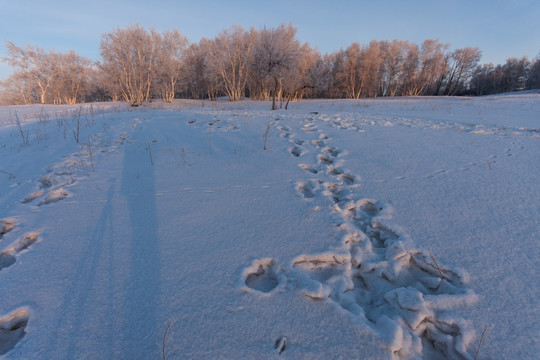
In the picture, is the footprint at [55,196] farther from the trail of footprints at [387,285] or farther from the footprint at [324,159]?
the footprint at [324,159]

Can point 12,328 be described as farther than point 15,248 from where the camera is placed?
No

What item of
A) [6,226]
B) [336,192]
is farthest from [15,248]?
[336,192]

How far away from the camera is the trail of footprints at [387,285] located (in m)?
1.17

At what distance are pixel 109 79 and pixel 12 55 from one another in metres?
9.75

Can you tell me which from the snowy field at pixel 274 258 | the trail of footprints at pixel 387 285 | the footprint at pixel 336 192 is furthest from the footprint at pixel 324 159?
the trail of footprints at pixel 387 285

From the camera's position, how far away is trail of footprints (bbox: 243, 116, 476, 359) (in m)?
1.17

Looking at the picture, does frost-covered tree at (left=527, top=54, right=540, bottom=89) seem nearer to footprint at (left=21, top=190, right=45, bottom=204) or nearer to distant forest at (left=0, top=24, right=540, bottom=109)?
distant forest at (left=0, top=24, right=540, bottom=109)

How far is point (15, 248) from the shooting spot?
181 centimetres

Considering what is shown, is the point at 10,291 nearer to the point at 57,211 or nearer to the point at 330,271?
the point at 57,211

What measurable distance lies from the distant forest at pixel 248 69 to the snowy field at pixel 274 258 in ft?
39.3

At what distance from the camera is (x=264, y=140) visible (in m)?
4.44

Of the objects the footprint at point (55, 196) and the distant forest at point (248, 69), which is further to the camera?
the distant forest at point (248, 69)

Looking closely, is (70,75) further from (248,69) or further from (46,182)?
(46,182)

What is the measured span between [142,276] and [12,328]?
0.65m
